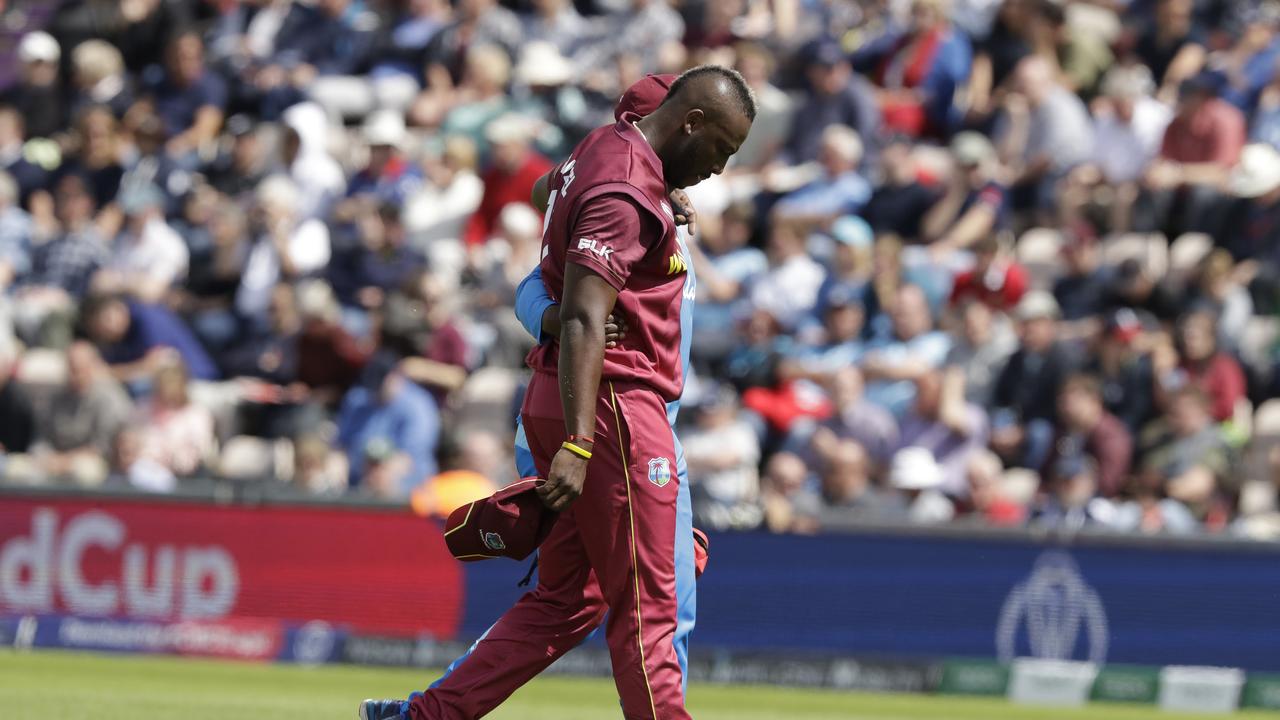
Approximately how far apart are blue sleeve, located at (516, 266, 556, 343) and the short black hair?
0.69 m

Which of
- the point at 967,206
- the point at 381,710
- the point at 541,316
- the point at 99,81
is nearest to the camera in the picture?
the point at 541,316

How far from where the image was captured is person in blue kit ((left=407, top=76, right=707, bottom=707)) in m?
5.69

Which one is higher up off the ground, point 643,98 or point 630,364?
point 643,98

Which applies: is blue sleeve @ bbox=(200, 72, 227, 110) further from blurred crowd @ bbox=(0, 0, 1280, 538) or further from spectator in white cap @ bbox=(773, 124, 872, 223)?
spectator in white cap @ bbox=(773, 124, 872, 223)

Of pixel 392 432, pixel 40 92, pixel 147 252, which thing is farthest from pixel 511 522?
pixel 40 92

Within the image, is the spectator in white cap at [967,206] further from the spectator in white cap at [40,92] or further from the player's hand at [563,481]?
the player's hand at [563,481]

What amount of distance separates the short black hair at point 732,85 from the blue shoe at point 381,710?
2.04 m

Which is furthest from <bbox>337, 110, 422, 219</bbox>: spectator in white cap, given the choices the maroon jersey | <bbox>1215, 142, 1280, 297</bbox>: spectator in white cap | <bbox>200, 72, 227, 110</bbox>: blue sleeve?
the maroon jersey

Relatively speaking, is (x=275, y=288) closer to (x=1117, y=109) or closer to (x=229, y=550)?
(x=229, y=550)

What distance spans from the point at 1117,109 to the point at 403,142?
5.98 meters

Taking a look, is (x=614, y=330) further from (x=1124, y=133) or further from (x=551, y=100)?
(x=551, y=100)

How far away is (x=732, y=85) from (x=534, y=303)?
2.87ft

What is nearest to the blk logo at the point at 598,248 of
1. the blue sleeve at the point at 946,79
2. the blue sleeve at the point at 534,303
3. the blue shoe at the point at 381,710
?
the blue sleeve at the point at 534,303

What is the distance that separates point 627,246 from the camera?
5414 millimetres
